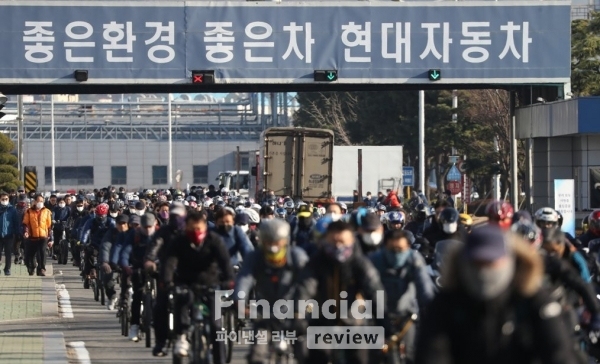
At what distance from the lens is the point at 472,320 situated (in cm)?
577

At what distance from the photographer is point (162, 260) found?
13281 millimetres

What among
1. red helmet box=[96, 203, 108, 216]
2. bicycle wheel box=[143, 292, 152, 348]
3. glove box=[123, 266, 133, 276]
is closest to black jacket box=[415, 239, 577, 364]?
bicycle wheel box=[143, 292, 152, 348]

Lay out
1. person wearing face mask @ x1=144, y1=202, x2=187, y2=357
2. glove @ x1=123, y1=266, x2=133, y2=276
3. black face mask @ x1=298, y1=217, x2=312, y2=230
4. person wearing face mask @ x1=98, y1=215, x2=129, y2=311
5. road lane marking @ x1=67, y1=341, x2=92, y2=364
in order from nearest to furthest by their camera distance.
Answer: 1. person wearing face mask @ x1=144, y1=202, x2=187, y2=357
2. road lane marking @ x1=67, y1=341, x2=92, y2=364
3. glove @ x1=123, y1=266, x2=133, y2=276
4. black face mask @ x1=298, y1=217, x2=312, y2=230
5. person wearing face mask @ x1=98, y1=215, x2=129, y2=311

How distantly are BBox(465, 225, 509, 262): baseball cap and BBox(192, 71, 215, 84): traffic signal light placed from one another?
27837 mm

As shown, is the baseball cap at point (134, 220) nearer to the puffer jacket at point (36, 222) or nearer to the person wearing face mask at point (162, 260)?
the person wearing face mask at point (162, 260)

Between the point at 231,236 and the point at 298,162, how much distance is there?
101 ft

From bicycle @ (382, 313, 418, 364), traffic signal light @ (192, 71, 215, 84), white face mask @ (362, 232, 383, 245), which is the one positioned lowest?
bicycle @ (382, 313, 418, 364)

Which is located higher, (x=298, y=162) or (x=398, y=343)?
(x=298, y=162)

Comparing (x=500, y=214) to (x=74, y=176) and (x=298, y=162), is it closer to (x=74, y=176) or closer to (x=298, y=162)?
(x=298, y=162)

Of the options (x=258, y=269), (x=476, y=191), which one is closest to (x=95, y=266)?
(x=258, y=269)

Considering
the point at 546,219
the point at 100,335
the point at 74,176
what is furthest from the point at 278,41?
the point at 74,176

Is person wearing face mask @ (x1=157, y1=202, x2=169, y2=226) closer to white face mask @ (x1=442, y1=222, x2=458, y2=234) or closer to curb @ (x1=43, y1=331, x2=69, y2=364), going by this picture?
curb @ (x1=43, y1=331, x2=69, y2=364)

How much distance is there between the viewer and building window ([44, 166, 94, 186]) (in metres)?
117

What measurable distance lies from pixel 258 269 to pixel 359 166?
121 feet
